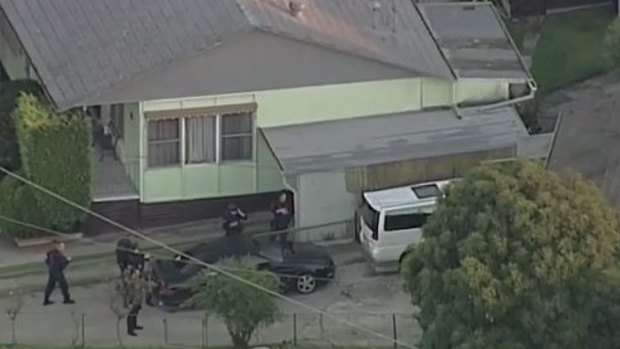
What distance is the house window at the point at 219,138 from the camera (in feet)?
157

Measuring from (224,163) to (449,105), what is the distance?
5.40 metres

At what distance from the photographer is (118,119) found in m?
48.8

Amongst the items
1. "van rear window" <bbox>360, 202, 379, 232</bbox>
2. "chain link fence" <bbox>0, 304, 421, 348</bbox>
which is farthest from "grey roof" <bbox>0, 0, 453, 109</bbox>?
"chain link fence" <bbox>0, 304, 421, 348</bbox>

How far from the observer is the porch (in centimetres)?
4753

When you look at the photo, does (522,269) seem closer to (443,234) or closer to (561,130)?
(443,234)

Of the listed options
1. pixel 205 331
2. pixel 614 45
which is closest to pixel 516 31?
pixel 614 45

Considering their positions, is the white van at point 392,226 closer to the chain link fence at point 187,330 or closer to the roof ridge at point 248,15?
the chain link fence at point 187,330

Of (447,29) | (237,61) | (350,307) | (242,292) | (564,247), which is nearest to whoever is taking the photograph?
(564,247)

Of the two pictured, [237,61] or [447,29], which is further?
[447,29]

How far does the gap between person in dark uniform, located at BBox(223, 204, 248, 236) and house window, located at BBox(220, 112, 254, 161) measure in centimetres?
177

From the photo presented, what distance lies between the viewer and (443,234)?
37125 millimetres

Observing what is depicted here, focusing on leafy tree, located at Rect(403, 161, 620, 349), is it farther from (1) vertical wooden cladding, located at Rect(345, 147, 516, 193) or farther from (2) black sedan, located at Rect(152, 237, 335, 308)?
(1) vertical wooden cladding, located at Rect(345, 147, 516, 193)

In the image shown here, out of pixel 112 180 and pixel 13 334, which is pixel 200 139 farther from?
pixel 13 334

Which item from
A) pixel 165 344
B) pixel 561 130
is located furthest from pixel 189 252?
pixel 561 130
